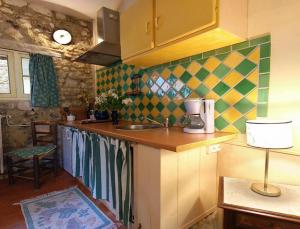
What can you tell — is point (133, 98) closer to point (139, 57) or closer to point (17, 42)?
point (139, 57)

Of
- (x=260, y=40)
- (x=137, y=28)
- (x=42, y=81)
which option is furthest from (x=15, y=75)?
(x=260, y=40)

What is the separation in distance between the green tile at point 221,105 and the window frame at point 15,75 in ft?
8.94

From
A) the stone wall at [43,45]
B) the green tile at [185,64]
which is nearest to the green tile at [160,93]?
the green tile at [185,64]

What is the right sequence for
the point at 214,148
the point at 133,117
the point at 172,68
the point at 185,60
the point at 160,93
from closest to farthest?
the point at 214,148 < the point at 185,60 < the point at 172,68 < the point at 160,93 < the point at 133,117

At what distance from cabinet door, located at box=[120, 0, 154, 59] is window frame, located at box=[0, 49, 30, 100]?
1.87 metres

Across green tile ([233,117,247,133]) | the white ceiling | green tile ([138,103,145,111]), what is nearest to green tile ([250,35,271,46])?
green tile ([233,117,247,133])

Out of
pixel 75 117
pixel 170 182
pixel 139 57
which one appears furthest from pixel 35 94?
pixel 170 182

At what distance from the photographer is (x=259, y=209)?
0.77 metres

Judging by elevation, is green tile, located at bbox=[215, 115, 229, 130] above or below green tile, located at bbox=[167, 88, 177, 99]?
below

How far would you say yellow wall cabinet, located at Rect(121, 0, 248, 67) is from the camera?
954 mm

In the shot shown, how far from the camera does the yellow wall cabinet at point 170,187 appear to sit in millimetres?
984

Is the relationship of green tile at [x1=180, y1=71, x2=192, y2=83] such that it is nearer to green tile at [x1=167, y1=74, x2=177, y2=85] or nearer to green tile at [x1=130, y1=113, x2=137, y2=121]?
green tile at [x1=167, y1=74, x2=177, y2=85]

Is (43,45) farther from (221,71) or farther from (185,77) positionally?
(221,71)

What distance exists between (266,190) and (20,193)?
2528mm
